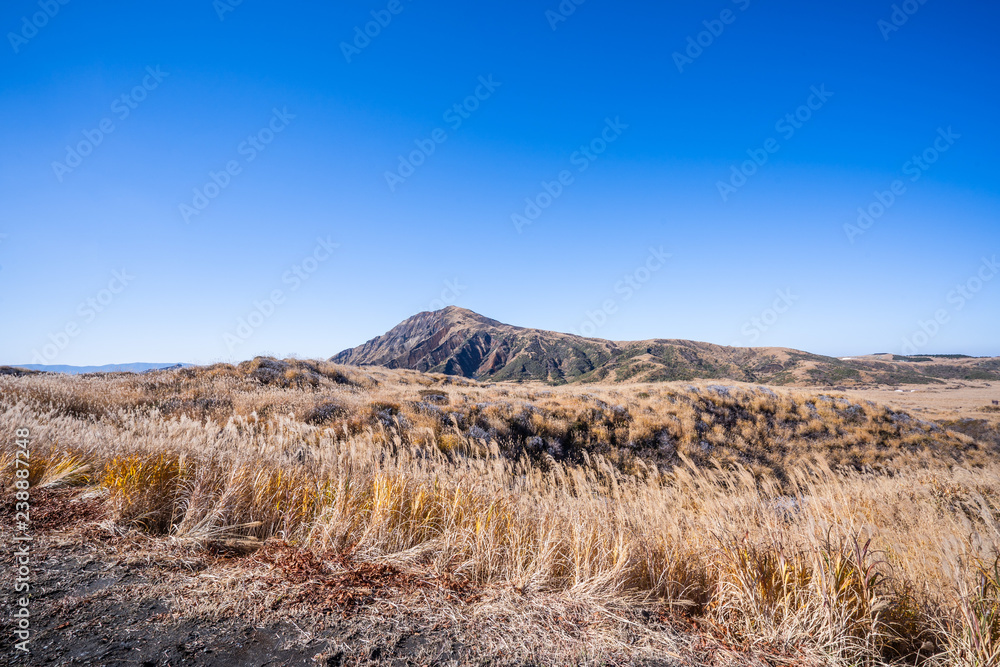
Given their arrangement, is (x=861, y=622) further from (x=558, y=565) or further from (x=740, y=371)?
(x=740, y=371)

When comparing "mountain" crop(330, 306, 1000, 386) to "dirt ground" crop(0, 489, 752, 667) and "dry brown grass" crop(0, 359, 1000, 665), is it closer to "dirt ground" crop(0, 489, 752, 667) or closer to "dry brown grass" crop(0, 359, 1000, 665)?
"dry brown grass" crop(0, 359, 1000, 665)

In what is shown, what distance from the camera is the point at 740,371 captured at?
117 metres

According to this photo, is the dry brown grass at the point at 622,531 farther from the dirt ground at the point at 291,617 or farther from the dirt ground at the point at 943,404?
the dirt ground at the point at 943,404

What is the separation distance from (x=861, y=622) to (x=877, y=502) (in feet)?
14.7

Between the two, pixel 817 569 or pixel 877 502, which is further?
pixel 877 502

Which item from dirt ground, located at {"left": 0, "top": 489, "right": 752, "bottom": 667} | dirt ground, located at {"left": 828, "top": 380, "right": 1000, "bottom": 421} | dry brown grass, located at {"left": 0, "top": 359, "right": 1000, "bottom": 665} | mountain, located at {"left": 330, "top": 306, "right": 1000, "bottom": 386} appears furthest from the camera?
mountain, located at {"left": 330, "top": 306, "right": 1000, "bottom": 386}

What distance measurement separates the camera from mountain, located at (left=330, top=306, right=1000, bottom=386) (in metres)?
104

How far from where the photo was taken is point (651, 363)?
391 ft

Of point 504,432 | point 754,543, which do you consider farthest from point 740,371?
point 754,543

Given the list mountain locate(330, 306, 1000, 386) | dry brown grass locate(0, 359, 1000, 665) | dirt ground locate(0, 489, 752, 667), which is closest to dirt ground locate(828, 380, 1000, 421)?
dry brown grass locate(0, 359, 1000, 665)

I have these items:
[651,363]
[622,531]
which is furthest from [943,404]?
[651,363]

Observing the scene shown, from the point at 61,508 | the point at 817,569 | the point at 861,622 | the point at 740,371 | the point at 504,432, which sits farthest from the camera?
the point at 740,371

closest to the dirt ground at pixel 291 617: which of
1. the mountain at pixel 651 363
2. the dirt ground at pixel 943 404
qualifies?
the dirt ground at pixel 943 404

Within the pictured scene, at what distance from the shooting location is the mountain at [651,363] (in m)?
104
